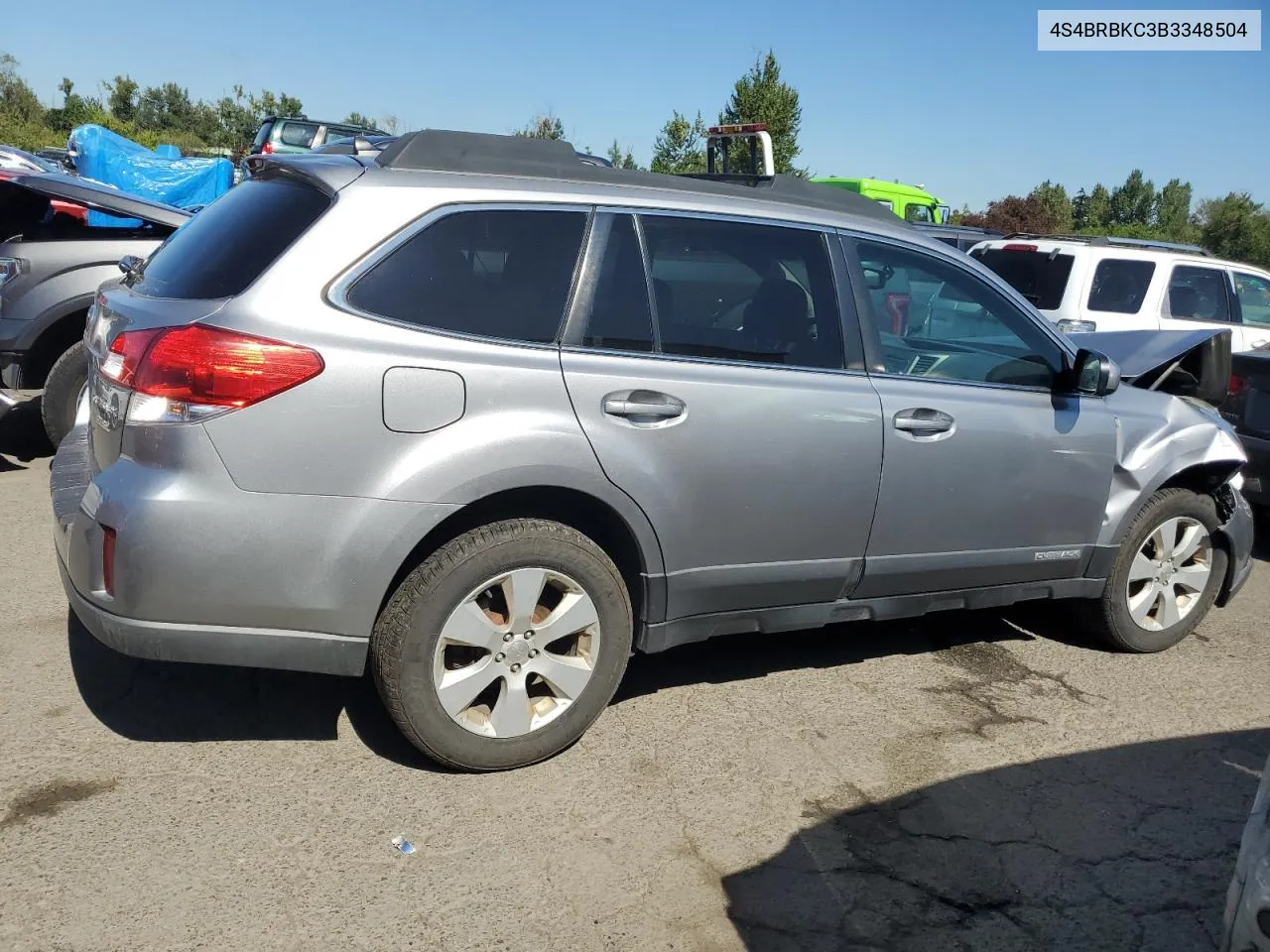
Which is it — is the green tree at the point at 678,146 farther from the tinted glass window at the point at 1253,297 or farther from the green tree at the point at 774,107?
the tinted glass window at the point at 1253,297

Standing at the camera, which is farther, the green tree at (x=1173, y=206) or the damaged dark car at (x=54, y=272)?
the green tree at (x=1173, y=206)

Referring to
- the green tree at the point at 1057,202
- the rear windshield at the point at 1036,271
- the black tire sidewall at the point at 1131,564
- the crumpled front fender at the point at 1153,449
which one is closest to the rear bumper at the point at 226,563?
the crumpled front fender at the point at 1153,449

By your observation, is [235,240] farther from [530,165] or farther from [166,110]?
[166,110]

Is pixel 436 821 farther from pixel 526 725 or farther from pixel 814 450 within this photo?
pixel 814 450

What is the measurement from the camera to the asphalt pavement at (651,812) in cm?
286

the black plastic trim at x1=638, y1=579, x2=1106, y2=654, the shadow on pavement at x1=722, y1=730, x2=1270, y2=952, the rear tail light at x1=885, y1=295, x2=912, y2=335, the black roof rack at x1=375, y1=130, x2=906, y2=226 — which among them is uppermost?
A: the black roof rack at x1=375, y1=130, x2=906, y2=226

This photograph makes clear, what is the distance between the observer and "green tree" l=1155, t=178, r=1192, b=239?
174 ft

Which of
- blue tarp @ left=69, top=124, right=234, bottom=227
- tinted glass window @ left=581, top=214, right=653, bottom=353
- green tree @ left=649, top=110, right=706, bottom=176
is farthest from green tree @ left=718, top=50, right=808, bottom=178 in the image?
tinted glass window @ left=581, top=214, right=653, bottom=353

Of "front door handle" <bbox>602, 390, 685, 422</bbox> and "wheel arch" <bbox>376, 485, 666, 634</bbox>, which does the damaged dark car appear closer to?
"wheel arch" <bbox>376, 485, 666, 634</bbox>

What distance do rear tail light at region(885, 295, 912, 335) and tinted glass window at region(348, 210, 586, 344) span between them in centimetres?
130

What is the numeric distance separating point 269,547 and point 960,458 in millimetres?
2482

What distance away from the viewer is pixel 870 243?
4191 millimetres

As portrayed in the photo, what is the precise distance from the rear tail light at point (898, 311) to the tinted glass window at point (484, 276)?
1.30 meters

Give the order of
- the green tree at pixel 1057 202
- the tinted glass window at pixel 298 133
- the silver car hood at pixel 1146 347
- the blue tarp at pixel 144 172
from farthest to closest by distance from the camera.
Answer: the green tree at pixel 1057 202 → the tinted glass window at pixel 298 133 → the blue tarp at pixel 144 172 → the silver car hood at pixel 1146 347
